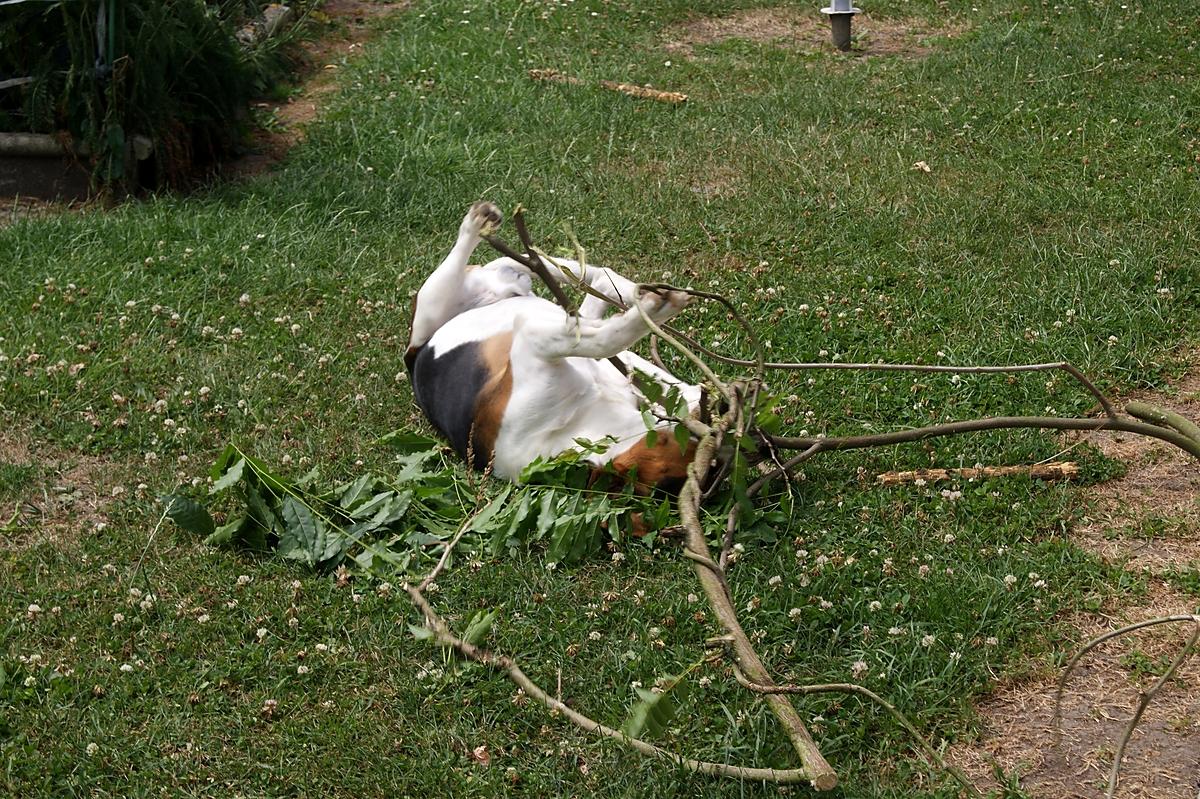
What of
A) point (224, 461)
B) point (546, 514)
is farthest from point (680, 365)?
point (224, 461)

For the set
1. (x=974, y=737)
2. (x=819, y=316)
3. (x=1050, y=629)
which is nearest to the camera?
(x=974, y=737)

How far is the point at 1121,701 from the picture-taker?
3.99m

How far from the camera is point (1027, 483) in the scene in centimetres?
495

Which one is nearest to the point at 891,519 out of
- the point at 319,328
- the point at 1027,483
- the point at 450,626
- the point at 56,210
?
the point at 1027,483

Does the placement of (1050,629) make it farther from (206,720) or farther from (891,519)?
(206,720)

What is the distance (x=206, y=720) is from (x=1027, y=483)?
300cm

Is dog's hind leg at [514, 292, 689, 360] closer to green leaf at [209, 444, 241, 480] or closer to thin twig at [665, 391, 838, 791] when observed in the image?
thin twig at [665, 391, 838, 791]

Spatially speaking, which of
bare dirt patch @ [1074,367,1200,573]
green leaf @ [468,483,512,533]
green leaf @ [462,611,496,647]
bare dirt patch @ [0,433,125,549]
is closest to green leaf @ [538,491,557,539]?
green leaf @ [468,483,512,533]

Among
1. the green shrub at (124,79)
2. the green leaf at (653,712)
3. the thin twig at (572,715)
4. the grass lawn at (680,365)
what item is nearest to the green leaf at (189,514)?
the grass lawn at (680,365)

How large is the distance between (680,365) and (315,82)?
18.0 feet

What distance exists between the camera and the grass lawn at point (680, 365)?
402 cm

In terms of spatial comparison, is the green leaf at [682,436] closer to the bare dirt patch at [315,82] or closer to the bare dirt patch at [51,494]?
the bare dirt patch at [51,494]

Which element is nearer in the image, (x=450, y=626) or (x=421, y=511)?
(x=450, y=626)

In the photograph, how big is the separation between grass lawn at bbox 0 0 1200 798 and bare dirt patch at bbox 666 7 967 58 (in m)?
0.16
